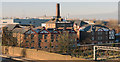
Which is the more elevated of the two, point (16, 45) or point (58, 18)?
point (58, 18)

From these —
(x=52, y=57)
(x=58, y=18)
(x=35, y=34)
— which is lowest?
(x=52, y=57)

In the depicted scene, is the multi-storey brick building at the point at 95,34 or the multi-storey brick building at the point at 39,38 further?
the multi-storey brick building at the point at 95,34

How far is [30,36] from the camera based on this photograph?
146 ft

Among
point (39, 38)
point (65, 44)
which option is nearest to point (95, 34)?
point (65, 44)

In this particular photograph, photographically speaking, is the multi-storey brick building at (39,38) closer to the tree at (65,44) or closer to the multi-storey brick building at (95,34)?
the tree at (65,44)

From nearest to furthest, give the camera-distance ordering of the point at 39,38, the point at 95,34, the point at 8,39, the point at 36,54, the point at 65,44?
the point at 36,54 → the point at 65,44 → the point at 8,39 → the point at 39,38 → the point at 95,34

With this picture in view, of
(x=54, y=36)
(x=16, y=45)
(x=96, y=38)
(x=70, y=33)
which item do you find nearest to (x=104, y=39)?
(x=96, y=38)

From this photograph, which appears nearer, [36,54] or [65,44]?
[36,54]

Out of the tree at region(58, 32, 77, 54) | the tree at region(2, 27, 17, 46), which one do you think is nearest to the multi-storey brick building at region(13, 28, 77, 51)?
the tree at region(2, 27, 17, 46)

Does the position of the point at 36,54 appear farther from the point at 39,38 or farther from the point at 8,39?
the point at 39,38

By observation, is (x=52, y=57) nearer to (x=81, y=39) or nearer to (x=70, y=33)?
(x=70, y=33)

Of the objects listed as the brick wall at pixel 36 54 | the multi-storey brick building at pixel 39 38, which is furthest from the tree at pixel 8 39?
the brick wall at pixel 36 54

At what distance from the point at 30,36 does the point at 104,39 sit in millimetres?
23480

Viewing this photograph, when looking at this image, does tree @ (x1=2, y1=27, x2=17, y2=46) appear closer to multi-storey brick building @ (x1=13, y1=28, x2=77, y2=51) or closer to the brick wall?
multi-storey brick building @ (x1=13, y1=28, x2=77, y2=51)
